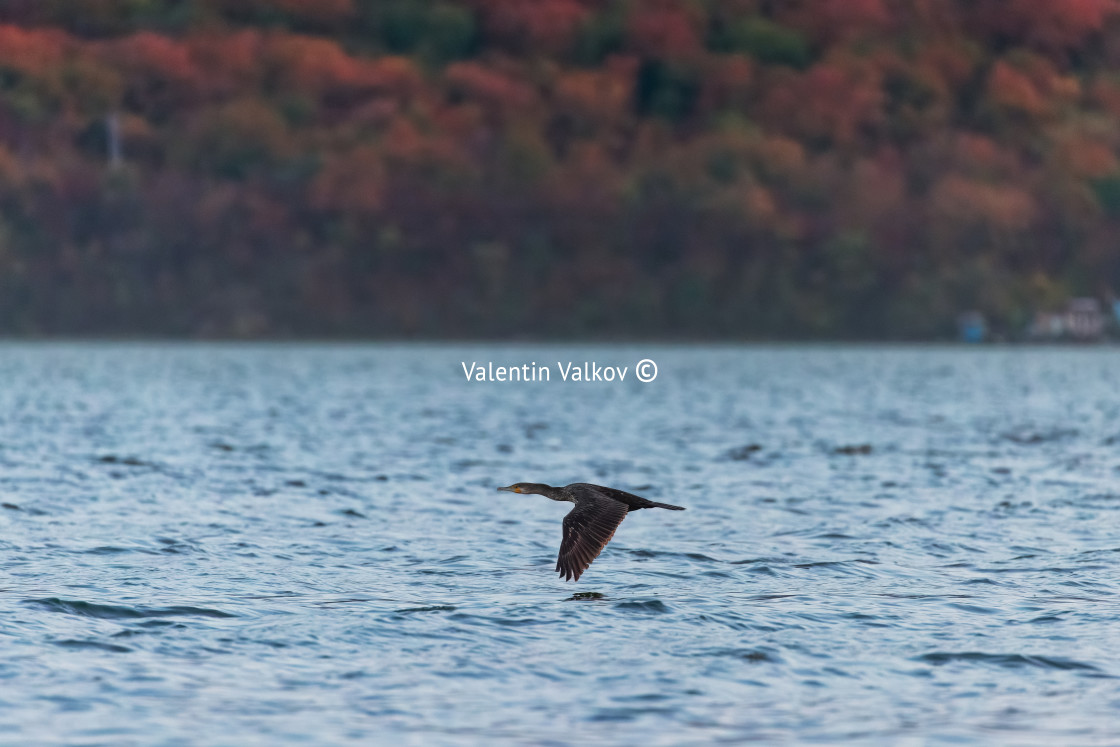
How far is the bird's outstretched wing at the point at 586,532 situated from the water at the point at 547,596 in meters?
0.68

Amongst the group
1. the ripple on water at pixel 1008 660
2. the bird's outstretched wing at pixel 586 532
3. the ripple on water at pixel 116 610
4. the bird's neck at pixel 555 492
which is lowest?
the ripple on water at pixel 116 610

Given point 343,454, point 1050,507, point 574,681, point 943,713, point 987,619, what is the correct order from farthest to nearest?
point 343,454 → point 1050,507 → point 987,619 → point 574,681 → point 943,713

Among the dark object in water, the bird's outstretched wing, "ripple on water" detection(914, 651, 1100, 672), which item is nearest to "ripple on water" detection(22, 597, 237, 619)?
the bird's outstretched wing

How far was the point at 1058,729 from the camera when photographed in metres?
15.7

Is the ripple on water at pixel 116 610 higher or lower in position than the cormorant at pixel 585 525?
lower

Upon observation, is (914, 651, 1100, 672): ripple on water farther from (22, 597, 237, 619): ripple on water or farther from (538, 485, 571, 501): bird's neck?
(22, 597, 237, 619): ripple on water

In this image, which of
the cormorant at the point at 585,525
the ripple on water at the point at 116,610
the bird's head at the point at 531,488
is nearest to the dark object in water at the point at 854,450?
the bird's head at the point at 531,488

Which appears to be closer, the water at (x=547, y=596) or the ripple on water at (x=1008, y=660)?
the water at (x=547, y=596)

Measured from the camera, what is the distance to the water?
16094mm

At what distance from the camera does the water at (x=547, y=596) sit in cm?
1609

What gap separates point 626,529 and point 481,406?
50.6m

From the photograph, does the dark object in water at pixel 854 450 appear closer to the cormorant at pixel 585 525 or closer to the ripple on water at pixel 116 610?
the cormorant at pixel 585 525

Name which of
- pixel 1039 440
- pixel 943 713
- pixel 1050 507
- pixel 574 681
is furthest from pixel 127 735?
pixel 1039 440

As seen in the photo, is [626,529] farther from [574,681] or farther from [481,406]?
[481,406]
